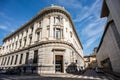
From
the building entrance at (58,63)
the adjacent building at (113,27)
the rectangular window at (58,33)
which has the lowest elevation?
the building entrance at (58,63)

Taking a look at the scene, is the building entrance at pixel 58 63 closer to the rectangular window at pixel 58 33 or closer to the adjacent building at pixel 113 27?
the rectangular window at pixel 58 33

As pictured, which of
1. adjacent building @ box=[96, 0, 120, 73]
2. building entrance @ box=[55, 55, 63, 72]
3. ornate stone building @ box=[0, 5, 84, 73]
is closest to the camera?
adjacent building @ box=[96, 0, 120, 73]

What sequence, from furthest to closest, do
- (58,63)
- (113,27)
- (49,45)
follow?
(58,63) → (49,45) → (113,27)

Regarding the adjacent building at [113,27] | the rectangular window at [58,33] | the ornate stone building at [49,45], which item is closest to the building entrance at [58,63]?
the ornate stone building at [49,45]

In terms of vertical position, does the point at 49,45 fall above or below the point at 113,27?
below

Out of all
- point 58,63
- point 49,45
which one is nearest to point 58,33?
point 49,45

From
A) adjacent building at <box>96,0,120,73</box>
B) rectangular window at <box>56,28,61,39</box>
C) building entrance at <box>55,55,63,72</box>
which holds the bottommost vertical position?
building entrance at <box>55,55,63,72</box>

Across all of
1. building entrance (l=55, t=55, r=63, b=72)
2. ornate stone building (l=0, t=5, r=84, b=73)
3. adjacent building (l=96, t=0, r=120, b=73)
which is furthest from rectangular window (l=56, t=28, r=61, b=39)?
adjacent building (l=96, t=0, r=120, b=73)

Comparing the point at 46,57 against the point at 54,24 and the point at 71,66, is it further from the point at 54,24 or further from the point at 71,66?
the point at 54,24

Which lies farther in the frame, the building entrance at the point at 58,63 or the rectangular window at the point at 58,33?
the rectangular window at the point at 58,33

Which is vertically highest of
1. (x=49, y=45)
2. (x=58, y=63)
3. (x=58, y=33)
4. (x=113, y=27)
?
(x=58, y=33)

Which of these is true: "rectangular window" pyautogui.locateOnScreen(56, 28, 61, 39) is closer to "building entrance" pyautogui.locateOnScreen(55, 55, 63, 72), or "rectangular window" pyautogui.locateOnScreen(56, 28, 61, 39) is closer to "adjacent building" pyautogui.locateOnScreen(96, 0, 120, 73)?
"building entrance" pyautogui.locateOnScreen(55, 55, 63, 72)

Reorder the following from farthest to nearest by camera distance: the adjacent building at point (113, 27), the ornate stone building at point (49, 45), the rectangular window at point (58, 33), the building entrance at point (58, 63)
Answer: the rectangular window at point (58, 33) → the building entrance at point (58, 63) → the ornate stone building at point (49, 45) → the adjacent building at point (113, 27)

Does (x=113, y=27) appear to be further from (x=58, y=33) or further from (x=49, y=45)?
(x=49, y=45)
